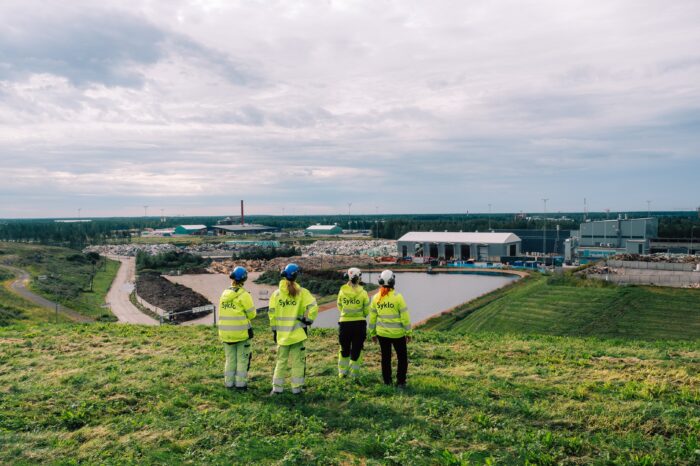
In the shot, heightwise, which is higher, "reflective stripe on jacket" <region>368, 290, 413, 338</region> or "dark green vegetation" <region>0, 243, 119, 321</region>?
"reflective stripe on jacket" <region>368, 290, 413, 338</region>

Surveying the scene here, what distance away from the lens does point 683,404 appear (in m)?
8.11

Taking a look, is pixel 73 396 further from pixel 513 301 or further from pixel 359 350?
pixel 513 301

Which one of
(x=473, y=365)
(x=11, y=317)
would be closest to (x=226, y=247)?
(x=11, y=317)

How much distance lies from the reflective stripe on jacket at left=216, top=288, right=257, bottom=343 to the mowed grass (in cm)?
111

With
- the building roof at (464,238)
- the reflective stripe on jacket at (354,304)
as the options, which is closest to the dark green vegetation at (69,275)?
the reflective stripe on jacket at (354,304)

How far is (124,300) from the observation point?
54.4 meters

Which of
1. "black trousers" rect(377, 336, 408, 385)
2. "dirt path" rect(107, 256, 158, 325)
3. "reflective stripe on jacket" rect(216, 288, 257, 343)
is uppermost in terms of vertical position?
"reflective stripe on jacket" rect(216, 288, 257, 343)

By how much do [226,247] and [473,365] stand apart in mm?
127810

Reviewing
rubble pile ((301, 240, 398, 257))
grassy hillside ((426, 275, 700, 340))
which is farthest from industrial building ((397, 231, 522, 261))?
grassy hillside ((426, 275, 700, 340))

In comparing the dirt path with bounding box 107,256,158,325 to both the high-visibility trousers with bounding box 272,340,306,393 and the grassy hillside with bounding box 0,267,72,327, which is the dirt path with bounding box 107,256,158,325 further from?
the high-visibility trousers with bounding box 272,340,306,393

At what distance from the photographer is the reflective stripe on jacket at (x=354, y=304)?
953 centimetres

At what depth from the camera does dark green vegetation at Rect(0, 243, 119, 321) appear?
161 ft

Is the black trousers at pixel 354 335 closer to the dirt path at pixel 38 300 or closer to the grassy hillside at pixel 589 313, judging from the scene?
the grassy hillside at pixel 589 313

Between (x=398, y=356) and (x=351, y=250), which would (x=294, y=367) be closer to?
(x=398, y=356)
